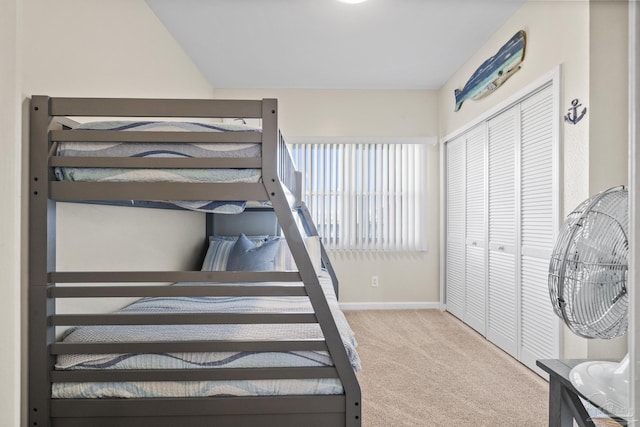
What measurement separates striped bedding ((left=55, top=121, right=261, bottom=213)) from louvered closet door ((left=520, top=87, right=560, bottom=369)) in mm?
1842

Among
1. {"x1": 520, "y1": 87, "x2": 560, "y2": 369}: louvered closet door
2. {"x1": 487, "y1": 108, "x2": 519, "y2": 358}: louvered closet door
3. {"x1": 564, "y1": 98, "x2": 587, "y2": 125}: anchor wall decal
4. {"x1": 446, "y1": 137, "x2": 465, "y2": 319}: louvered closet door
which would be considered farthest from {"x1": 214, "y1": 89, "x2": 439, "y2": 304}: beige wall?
{"x1": 564, "y1": 98, "x2": 587, "y2": 125}: anchor wall decal

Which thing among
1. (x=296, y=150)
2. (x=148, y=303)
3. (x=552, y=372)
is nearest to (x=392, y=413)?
(x=552, y=372)

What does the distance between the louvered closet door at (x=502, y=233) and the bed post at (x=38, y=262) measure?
2672 millimetres

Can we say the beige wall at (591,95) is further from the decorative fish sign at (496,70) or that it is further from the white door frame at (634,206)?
the white door frame at (634,206)

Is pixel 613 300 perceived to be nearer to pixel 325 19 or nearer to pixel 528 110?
pixel 528 110

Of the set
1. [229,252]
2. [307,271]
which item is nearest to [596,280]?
[307,271]

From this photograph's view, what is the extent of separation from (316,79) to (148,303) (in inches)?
104

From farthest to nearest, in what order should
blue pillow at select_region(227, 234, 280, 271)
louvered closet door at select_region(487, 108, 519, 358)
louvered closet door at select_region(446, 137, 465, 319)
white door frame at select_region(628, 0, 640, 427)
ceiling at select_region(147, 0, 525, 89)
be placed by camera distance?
louvered closet door at select_region(446, 137, 465, 319), blue pillow at select_region(227, 234, 280, 271), louvered closet door at select_region(487, 108, 519, 358), ceiling at select_region(147, 0, 525, 89), white door frame at select_region(628, 0, 640, 427)

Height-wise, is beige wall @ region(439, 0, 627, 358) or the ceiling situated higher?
the ceiling

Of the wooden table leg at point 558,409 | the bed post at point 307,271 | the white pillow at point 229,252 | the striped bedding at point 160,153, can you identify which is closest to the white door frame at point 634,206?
the wooden table leg at point 558,409

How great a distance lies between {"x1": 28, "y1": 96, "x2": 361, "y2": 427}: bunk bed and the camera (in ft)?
4.13

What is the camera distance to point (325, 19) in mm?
2584

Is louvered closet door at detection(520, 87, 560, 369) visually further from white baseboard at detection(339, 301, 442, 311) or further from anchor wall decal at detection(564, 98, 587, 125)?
white baseboard at detection(339, 301, 442, 311)

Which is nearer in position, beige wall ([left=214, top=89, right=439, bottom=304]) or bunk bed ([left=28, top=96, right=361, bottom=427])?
bunk bed ([left=28, top=96, right=361, bottom=427])
